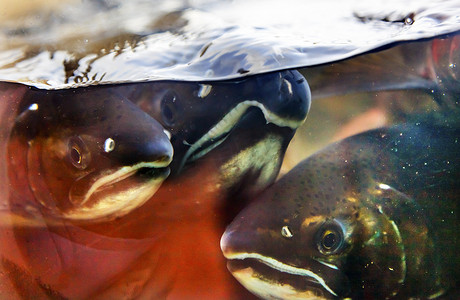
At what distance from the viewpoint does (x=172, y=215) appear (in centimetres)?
59

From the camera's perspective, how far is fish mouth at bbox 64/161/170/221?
22.8 inches

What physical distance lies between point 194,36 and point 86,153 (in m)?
0.26

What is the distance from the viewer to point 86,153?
0.60 meters

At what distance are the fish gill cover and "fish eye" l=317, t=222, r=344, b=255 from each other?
22 centimetres

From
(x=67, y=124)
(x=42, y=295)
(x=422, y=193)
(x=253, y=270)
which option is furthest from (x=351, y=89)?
(x=42, y=295)

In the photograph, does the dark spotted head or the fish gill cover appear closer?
the dark spotted head

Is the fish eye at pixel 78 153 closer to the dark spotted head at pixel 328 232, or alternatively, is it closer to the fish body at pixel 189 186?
the fish body at pixel 189 186

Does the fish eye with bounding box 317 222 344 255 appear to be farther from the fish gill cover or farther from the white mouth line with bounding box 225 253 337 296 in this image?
the fish gill cover

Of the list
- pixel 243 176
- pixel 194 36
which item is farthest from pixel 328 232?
pixel 194 36

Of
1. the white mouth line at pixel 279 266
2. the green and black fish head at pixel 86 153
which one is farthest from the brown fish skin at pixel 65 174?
the white mouth line at pixel 279 266

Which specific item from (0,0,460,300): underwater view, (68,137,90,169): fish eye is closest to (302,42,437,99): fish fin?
(0,0,460,300): underwater view

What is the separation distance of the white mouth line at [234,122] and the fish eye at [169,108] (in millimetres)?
42

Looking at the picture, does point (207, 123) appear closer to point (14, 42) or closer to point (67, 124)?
point (67, 124)

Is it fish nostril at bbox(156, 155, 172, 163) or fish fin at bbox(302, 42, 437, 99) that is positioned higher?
fish fin at bbox(302, 42, 437, 99)
